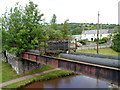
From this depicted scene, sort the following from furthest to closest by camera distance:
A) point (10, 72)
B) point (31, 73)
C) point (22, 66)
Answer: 1. point (31, 73)
2. point (10, 72)
3. point (22, 66)

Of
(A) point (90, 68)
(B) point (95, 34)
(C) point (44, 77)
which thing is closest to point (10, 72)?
(C) point (44, 77)

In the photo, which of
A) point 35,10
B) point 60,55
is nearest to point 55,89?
point 60,55

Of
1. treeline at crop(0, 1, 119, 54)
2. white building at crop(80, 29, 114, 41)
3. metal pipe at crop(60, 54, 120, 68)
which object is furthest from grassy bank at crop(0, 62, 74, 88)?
white building at crop(80, 29, 114, 41)

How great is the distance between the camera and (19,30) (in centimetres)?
1864

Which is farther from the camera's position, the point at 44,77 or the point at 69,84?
the point at 44,77

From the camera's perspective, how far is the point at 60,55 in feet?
40.2

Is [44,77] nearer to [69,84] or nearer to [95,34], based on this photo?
[69,84]

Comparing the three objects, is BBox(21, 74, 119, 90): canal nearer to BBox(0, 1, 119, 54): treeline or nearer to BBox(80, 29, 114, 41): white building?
BBox(0, 1, 119, 54): treeline

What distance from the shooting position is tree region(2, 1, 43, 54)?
704 inches

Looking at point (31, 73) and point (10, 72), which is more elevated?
point (10, 72)

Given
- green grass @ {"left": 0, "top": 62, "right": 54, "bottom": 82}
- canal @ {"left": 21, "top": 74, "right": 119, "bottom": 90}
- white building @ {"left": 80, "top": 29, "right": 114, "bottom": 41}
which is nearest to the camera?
canal @ {"left": 21, "top": 74, "right": 119, "bottom": 90}

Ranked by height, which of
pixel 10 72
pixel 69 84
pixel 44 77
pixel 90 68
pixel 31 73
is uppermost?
pixel 90 68

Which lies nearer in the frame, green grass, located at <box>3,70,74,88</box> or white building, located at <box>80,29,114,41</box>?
green grass, located at <box>3,70,74,88</box>

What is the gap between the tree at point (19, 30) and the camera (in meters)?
17.9
